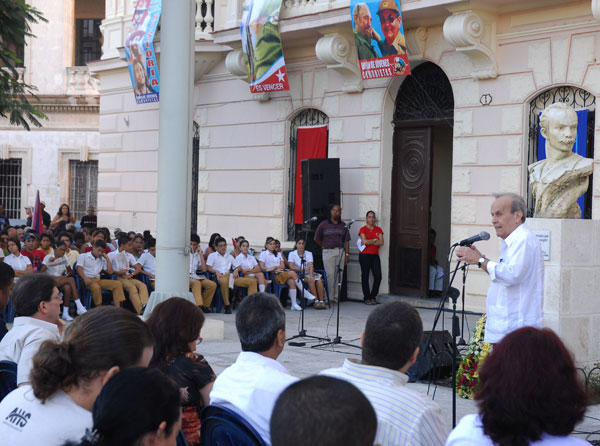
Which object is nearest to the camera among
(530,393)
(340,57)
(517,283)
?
(530,393)

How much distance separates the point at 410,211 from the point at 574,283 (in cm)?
709

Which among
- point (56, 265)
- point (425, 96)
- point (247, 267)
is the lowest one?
point (247, 267)

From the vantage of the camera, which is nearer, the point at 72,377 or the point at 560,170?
the point at 72,377

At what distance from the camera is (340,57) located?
1486 cm

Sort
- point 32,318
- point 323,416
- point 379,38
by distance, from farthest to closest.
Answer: point 379,38 < point 32,318 < point 323,416

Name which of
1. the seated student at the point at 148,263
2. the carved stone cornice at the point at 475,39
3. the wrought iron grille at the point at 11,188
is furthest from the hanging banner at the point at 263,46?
the wrought iron grille at the point at 11,188

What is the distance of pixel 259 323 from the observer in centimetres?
396

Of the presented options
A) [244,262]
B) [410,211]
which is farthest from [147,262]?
[410,211]

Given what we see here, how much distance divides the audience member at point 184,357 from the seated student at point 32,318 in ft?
2.26

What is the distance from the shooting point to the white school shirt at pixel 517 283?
6316 millimetres

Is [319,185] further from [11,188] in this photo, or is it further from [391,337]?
[11,188]

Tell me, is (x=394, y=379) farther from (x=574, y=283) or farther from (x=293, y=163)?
(x=293, y=163)

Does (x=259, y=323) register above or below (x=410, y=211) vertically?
below

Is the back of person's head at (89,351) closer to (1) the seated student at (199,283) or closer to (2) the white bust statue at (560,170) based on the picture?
(2) the white bust statue at (560,170)
